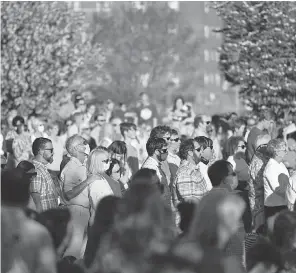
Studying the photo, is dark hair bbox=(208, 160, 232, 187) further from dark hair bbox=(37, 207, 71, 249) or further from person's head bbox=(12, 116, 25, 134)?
Answer: person's head bbox=(12, 116, 25, 134)

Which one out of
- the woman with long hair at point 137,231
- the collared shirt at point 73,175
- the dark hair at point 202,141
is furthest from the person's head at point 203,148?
the woman with long hair at point 137,231

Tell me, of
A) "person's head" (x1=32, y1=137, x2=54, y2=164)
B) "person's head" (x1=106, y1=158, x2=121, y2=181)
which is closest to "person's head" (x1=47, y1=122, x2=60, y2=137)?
"person's head" (x1=32, y1=137, x2=54, y2=164)

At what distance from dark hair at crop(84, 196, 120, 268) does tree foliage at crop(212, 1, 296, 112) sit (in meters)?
21.5

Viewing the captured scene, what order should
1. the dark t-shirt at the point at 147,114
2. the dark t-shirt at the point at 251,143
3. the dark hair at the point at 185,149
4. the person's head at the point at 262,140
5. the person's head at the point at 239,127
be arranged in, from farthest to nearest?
the dark t-shirt at the point at 147,114
the person's head at the point at 239,127
the dark t-shirt at the point at 251,143
the person's head at the point at 262,140
the dark hair at the point at 185,149

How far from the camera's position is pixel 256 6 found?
31125 millimetres

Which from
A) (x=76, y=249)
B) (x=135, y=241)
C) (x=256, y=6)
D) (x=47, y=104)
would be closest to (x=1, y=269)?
(x=135, y=241)

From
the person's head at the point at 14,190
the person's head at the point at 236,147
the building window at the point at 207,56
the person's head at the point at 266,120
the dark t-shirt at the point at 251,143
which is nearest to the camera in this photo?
the person's head at the point at 14,190

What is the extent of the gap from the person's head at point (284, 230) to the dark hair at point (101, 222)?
42.6 inches

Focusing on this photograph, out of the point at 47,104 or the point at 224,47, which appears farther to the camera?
the point at 47,104

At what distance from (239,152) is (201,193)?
16.0 ft

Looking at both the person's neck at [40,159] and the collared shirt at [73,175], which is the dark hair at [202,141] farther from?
the person's neck at [40,159]

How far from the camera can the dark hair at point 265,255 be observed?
686 cm

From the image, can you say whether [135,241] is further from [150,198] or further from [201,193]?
[201,193]

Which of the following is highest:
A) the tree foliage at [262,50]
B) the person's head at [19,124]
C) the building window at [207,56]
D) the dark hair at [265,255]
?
the building window at [207,56]
